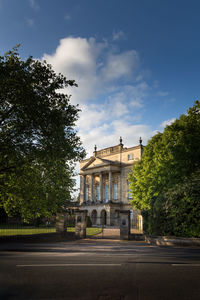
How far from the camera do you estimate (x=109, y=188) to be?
6025 cm

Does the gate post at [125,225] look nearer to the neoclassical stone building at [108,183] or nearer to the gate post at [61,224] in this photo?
the gate post at [61,224]

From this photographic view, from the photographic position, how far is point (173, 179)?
25016mm

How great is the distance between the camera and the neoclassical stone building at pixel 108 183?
58.4 metres

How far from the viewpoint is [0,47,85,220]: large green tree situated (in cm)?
1577

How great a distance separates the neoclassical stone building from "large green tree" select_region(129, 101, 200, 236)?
2445 centimetres

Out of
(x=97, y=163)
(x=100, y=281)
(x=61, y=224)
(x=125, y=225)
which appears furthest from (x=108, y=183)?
(x=100, y=281)

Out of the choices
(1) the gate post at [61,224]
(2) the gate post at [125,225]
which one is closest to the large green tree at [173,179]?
(2) the gate post at [125,225]

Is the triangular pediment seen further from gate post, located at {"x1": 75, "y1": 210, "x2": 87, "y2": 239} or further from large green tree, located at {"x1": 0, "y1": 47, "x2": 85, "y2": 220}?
large green tree, located at {"x1": 0, "y1": 47, "x2": 85, "y2": 220}

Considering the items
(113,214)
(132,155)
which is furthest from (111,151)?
(113,214)

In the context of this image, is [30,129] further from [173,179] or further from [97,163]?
[97,163]

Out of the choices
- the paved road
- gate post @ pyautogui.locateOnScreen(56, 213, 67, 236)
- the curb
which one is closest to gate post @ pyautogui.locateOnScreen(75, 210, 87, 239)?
gate post @ pyautogui.locateOnScreen(56, 213, 67, 236)

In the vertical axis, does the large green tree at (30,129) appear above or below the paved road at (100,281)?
above

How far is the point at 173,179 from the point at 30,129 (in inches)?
585

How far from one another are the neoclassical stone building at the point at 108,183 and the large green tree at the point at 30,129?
126 feet
